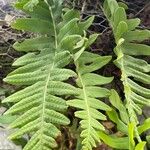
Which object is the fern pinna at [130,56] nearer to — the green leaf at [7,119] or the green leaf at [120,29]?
the green leaf at [120,29]

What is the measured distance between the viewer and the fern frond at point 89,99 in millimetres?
1130

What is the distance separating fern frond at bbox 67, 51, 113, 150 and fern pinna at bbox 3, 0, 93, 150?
0.12 feet

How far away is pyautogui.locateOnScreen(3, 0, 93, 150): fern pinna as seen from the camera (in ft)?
3.74

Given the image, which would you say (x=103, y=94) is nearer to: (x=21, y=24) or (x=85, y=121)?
(x=85, y=121)

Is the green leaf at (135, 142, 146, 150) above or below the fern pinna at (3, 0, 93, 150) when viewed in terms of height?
below

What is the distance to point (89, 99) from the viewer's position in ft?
3.98

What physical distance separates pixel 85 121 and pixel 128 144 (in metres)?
0.16

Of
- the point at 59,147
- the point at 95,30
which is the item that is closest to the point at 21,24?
the point at 95,30

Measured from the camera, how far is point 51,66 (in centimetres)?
127

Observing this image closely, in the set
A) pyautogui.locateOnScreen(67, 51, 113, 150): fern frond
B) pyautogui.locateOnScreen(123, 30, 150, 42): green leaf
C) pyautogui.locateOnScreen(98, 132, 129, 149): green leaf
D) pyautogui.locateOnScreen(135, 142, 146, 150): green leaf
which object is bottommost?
pyautogui.locateOnScreen(98, 132, 129, 149): green leaf

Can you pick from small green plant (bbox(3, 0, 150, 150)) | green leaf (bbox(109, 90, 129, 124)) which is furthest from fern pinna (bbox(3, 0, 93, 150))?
green leaf (bbox(109, 90, 129, 124))

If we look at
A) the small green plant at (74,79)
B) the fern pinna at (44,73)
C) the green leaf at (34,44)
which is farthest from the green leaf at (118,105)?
the green leaf at (34,44)

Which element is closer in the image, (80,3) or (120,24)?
(120,24)

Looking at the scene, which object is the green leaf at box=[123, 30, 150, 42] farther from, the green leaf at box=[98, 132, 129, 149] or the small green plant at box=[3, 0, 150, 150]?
the green leaf at box=[98, 132, 129, 149]
